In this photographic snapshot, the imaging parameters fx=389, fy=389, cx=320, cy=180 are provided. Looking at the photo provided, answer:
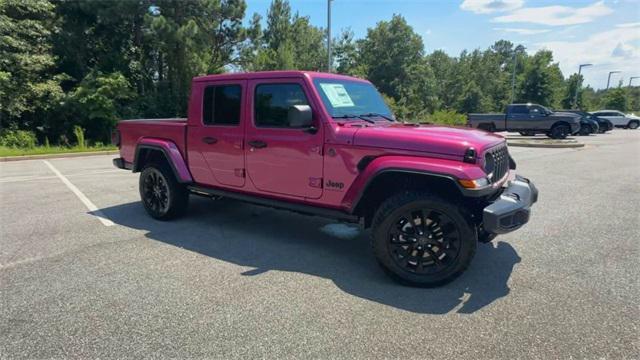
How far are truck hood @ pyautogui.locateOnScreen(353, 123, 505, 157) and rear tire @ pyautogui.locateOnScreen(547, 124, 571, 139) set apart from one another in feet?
63.2

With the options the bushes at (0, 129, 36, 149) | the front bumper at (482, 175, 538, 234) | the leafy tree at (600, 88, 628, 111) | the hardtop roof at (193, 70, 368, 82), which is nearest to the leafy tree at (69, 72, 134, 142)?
the bushes at (0, 129, 36, 149)

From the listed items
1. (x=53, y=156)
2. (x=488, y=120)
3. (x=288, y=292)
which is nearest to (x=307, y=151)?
(x=288, y=292)

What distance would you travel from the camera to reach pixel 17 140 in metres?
15.7

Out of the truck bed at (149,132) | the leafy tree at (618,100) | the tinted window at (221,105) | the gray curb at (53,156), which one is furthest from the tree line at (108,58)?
the leafy tree at (618,100)

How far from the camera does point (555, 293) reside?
3344 millimetres

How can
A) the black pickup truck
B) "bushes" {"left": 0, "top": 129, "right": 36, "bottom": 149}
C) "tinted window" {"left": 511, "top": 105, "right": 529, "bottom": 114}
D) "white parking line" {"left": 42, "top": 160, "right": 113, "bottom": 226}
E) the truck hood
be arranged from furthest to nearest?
"tinted window" {"left": 511, "top": 105, "right": 529, "bottom": 114} → the black pickup truck → "bushes" {"left": 0, "top": 129, "right": 36, "bottom": 149} → "white parking line" {"left": 42, "top": 160, "right": 113, "bottom": 226} → the truck hood

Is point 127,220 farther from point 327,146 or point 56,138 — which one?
point 56,138

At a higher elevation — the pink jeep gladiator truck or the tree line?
the tree line

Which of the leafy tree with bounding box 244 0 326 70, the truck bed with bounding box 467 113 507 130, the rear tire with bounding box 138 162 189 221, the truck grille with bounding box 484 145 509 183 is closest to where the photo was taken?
the truck grille with bounding box 484 145 509 183

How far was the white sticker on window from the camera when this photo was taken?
413 centimetres

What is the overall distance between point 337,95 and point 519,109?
19.7 meters

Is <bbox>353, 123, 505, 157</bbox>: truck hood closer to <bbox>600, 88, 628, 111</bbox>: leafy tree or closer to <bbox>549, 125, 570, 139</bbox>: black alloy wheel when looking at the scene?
<bbox>549, 125, 570, 139</bbox>: black alloy wheel

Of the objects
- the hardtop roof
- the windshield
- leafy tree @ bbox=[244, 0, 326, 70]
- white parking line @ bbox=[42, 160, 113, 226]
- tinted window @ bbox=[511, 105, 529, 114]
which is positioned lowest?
white parking line @ bbox=[42, 160, 113, 226]

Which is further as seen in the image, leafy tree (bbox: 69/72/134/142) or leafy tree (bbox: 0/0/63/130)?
leafy tree (bbox: 69/72/134/142)
